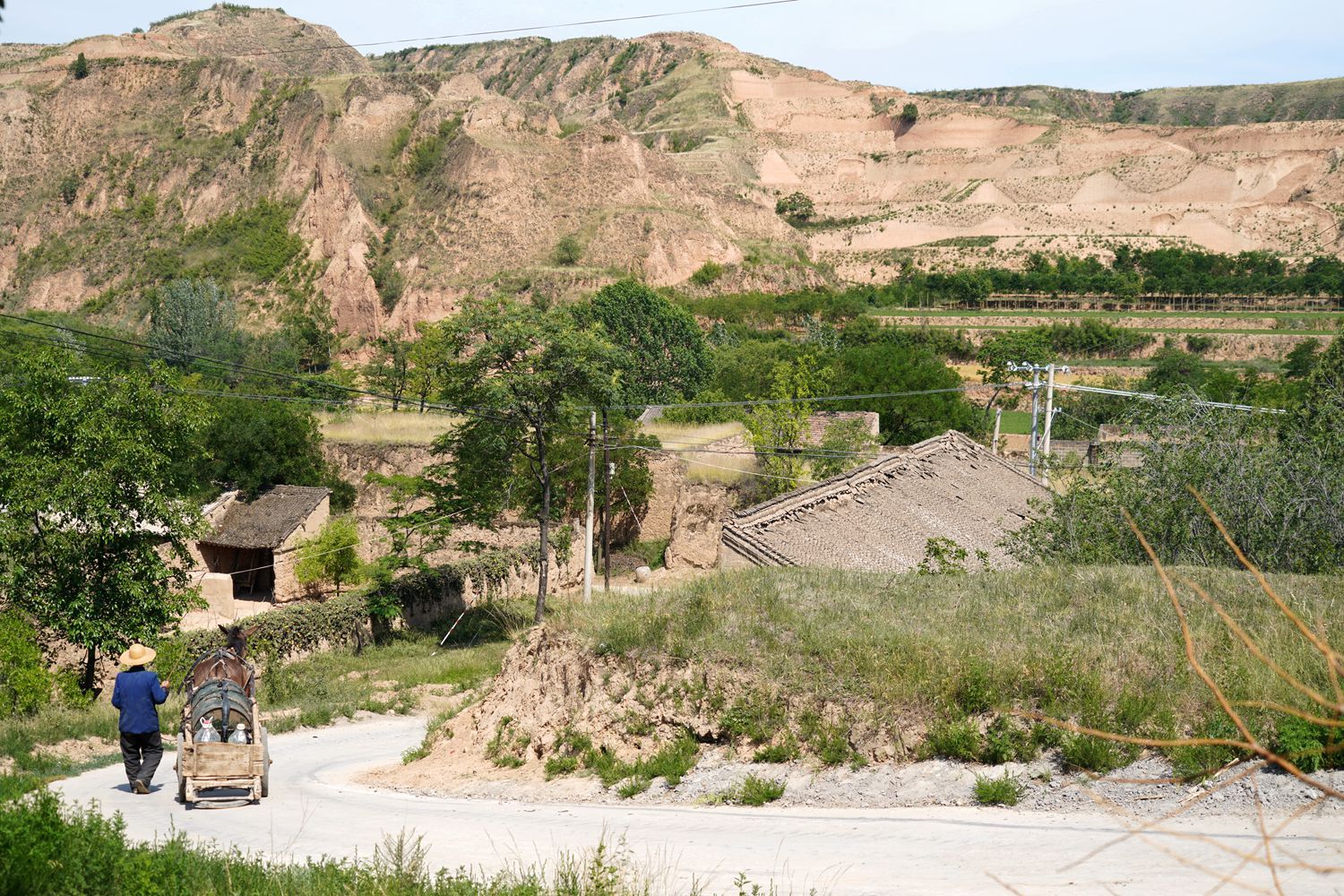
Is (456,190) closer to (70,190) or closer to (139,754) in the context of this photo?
(70,190)

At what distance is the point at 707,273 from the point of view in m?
82.3

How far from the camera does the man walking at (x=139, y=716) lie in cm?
1025

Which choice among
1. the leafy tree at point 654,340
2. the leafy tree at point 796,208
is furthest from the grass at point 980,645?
the leafy tree at point 796,208

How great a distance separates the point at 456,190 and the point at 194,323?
27203 millimetres

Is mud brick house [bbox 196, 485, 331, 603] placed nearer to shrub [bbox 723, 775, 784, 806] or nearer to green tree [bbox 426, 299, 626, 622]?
green tree [bbox 426, 299, 626, 622]

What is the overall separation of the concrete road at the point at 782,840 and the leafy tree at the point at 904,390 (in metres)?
34.3

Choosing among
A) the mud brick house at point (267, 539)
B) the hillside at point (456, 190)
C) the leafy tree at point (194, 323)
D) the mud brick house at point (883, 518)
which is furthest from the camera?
the hillside at point (456, 190)

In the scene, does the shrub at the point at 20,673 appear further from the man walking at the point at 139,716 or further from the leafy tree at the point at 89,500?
the man walking at the point at 139,716

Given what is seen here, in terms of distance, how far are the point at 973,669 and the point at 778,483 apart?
2444 cm

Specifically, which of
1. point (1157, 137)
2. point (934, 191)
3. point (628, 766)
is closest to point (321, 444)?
point (628, 766)

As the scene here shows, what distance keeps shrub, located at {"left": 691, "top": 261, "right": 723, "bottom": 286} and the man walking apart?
7252cm

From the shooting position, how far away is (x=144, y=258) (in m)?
89.7

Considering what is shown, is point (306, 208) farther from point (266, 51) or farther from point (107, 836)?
point (107, 836)

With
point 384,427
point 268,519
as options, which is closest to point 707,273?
point 384,427
